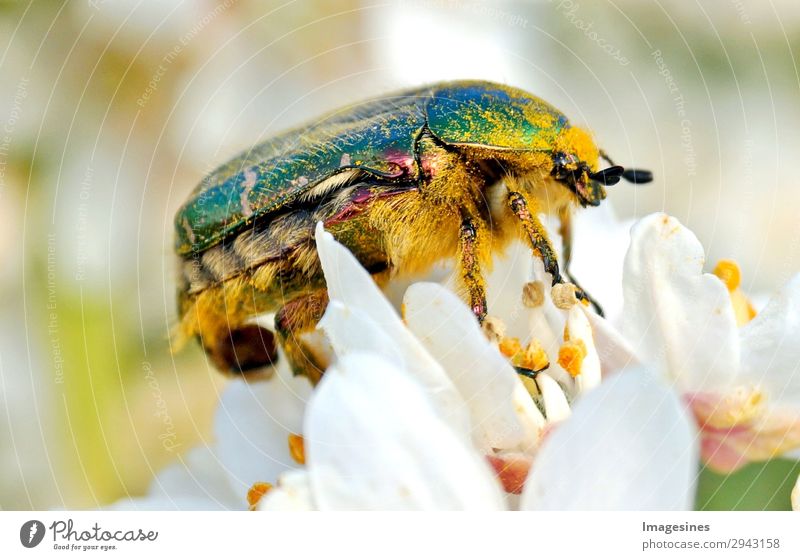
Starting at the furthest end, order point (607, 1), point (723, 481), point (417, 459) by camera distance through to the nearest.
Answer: point (607, 1) → point (723, 481) → point (417, 459)

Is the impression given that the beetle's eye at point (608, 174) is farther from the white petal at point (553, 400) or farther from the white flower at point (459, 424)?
the white petal at point (553, 400)

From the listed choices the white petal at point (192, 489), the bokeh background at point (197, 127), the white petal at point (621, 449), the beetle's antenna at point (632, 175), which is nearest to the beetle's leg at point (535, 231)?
the beetle's antenna at point (632, 175)

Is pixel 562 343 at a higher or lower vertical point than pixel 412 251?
lower

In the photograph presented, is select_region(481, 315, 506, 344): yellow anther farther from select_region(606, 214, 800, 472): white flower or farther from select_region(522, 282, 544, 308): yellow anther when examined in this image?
select_region(606, 214, 800, 472): white flower

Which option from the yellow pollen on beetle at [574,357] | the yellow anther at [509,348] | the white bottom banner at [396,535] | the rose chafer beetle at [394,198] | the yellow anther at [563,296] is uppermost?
the rose chafer beetle at [394,198]

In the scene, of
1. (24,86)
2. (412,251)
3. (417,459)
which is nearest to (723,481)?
(417,459)

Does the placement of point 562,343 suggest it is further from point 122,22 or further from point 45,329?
point 122,22
